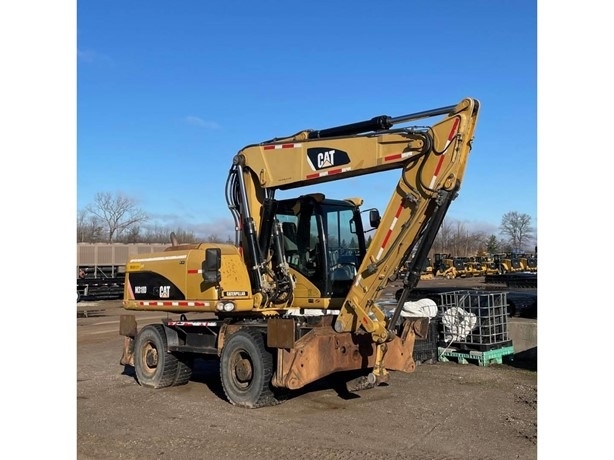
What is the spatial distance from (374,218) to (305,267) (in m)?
1.27

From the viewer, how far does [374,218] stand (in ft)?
31.6

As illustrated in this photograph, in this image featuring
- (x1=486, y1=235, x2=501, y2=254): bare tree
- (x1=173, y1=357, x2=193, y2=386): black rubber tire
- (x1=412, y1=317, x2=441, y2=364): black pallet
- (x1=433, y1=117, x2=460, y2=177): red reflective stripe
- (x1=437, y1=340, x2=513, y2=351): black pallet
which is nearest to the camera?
(x1=433, y1=117, x2=460, y2=177): red reflective stripe

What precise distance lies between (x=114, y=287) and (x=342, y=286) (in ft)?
84.0

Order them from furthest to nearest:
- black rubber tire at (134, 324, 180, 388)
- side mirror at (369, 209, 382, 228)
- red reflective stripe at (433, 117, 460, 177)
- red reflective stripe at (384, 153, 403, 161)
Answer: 1. black rubber tire at (134, 324, 180, 388)
2. side mirror at (369, 209, 382, 228)
3. red reflective stripe at (384, 153, 403, 161)
4. red reflective stripe at (433, 117, 460, 177)

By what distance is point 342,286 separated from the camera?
9.48m

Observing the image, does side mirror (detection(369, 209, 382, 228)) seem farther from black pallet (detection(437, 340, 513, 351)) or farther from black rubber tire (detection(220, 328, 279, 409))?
black pallet (detection(437, 340, 513, 351))

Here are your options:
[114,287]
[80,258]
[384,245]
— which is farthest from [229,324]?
[80,258]

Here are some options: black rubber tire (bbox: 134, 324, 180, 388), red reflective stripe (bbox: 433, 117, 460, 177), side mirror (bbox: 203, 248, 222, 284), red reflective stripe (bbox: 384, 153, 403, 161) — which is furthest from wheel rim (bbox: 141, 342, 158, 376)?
red reflective stripe (bbox: 433, 117, 460, 177)

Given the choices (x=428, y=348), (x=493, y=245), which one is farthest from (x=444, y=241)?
(x=428, y=348)

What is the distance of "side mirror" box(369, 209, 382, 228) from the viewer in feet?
31.4

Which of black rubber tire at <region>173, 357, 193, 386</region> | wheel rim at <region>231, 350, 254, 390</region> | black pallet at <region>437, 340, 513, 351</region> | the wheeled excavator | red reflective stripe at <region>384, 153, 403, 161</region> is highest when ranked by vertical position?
red reflective stripe at <region>384, 153, 403, 161</region>

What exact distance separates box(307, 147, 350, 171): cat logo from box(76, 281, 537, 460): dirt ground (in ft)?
11.0

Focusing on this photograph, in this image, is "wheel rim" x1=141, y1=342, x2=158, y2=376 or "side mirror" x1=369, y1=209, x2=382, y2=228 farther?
"wheel rim" x1=141, y1=342, x2=158, y2=376

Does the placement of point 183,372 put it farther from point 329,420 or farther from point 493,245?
point 493,245
